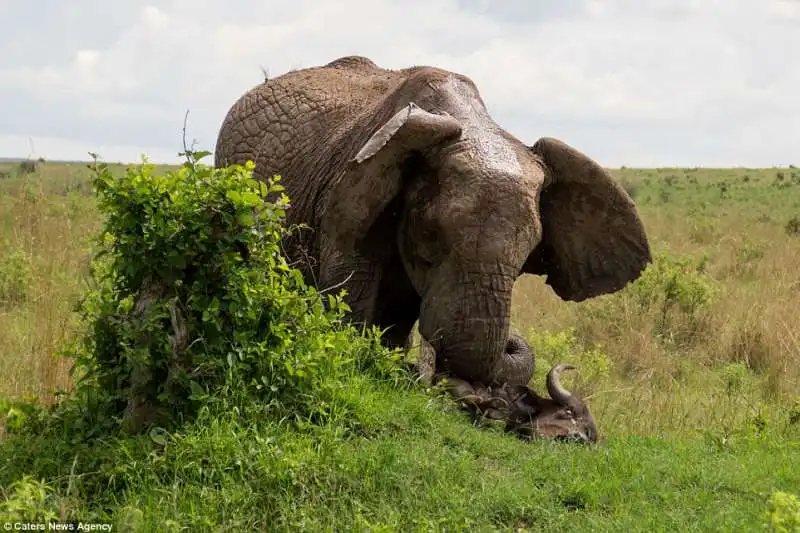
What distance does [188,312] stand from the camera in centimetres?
519

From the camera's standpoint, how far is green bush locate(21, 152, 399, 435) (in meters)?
5.08

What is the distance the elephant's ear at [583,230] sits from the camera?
6922 millimetres

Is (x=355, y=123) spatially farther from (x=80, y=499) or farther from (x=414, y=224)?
(x=80, y=499)

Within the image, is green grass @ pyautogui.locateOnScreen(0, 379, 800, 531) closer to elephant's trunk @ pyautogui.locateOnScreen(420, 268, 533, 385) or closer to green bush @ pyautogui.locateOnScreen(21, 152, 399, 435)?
green bush @ pyautogui.locateOnScreen(21, 152, 399, 435)

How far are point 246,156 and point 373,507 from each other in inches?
176

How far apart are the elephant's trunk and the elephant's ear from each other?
45.1 inches

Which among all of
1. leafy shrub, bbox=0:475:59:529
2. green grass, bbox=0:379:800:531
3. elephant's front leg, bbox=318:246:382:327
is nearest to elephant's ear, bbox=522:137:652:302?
elephant's front leg, bbox=318:246:382:327

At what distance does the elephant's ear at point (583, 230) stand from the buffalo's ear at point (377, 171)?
3.05 ft

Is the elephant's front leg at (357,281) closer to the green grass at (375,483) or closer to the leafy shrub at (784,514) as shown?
the green grass at (375,483)

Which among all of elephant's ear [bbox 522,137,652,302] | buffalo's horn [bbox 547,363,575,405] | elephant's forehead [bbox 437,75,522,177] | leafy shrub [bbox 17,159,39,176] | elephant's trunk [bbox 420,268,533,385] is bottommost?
buffalo's horn [bbox 547,363,575,405]

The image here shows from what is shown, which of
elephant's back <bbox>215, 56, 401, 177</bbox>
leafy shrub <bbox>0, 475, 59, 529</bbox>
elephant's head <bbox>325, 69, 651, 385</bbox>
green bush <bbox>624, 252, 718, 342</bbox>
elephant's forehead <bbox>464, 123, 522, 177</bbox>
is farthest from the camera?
green bush <bbox>624, 252, 718, 342</bbox>

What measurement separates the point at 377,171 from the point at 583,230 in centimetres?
167

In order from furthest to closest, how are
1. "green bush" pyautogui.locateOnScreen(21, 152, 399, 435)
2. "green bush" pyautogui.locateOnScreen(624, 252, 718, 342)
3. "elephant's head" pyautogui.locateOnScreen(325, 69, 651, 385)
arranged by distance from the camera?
"green bush" pyautogui.locateOnScreen(624, 252, 718, 342)
"elephant's head" pyautogui.locateOnScreen(325, 69, 651, 385)
"green bush" pyautogui.locateOnScreen(21, 152, 399, 435)

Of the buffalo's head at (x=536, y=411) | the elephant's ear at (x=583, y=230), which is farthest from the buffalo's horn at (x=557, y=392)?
the elephant's ear at (x=583, y=230)
